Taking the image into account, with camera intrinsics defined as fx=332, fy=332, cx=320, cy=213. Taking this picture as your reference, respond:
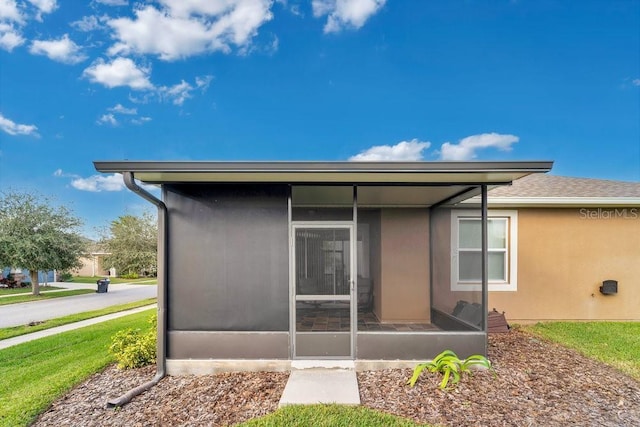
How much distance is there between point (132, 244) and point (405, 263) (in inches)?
1074

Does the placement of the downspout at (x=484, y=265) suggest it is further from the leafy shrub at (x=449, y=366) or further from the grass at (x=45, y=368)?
the grass at (x=45, y=368)

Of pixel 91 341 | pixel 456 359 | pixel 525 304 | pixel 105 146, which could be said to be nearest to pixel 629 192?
pixel 525 304

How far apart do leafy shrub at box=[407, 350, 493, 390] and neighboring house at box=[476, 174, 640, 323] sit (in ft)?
10.1

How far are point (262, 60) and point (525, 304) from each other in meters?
12.1

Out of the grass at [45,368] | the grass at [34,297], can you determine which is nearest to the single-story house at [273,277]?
the grass at [45,368]

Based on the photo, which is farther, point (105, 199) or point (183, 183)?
point (105, 199)

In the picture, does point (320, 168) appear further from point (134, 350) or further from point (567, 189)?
point (567, 189)

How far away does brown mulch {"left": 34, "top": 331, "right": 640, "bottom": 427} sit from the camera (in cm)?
325

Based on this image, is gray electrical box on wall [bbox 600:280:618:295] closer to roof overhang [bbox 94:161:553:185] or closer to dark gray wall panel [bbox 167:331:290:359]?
roof overhang [bbox 94:161:553:185]

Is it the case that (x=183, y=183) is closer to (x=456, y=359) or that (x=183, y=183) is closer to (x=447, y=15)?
(x=456, y=359)

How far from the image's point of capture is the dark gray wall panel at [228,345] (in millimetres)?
4402

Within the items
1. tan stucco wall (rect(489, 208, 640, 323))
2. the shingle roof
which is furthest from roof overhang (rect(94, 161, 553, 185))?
tan stucco wall (rect(489, 208, 640, 323))

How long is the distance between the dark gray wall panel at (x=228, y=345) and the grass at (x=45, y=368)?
137 centimetres

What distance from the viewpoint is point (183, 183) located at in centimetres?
446
